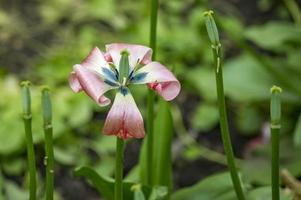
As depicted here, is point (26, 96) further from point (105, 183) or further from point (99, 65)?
point (105, 183)

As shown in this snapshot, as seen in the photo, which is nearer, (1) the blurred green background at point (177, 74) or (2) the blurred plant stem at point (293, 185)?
(2) the blurred plant stem at point (293, 185)

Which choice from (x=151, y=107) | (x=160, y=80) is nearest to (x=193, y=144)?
(x=151, y=107)

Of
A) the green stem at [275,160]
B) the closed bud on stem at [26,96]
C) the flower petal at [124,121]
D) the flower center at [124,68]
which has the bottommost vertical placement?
the green stem at [275,160]

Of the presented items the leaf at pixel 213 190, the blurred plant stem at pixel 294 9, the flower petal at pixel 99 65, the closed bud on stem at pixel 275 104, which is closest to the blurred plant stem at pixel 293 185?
the leaf at pixel 213 190

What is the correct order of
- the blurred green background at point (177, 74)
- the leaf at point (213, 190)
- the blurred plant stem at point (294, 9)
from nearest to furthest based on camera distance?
1. the leaf at point (213, 190)
2. the blurred green background at point (177, 74)
3. the blurred plant stem at point (294, 9)

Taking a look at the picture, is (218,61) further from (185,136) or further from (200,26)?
(200,26)

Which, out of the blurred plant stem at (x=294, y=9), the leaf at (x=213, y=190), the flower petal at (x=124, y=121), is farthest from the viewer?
the blurred plant stem at (x=294, y=9)

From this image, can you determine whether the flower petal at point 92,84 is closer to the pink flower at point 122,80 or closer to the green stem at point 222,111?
the pink flower at point 122,80
